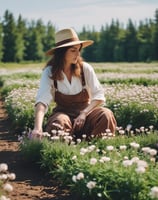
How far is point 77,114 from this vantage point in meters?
6.81

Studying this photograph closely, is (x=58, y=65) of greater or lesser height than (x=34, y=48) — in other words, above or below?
above

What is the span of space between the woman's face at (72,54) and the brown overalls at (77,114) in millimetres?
321

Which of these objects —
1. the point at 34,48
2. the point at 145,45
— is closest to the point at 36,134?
the point at 145,45

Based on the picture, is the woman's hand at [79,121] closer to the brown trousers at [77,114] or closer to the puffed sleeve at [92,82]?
the brown trousers at [77,114]

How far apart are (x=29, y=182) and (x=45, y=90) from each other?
130cm

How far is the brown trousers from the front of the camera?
6.50 metres

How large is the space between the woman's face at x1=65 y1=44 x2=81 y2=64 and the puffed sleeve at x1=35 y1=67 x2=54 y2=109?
0.30m

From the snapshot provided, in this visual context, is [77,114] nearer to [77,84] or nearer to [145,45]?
[77,84]

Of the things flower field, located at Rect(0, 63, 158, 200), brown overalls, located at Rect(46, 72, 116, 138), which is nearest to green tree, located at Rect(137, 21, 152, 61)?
flower field, located at Rect(0, 63, 158, 200)

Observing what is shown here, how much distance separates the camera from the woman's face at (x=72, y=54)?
643cm

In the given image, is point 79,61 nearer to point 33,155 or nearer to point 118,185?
point 33,155

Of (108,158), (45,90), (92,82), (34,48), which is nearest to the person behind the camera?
(108,158)

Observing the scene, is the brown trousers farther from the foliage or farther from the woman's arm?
the foliage

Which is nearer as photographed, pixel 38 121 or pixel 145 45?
pixel 38 121
